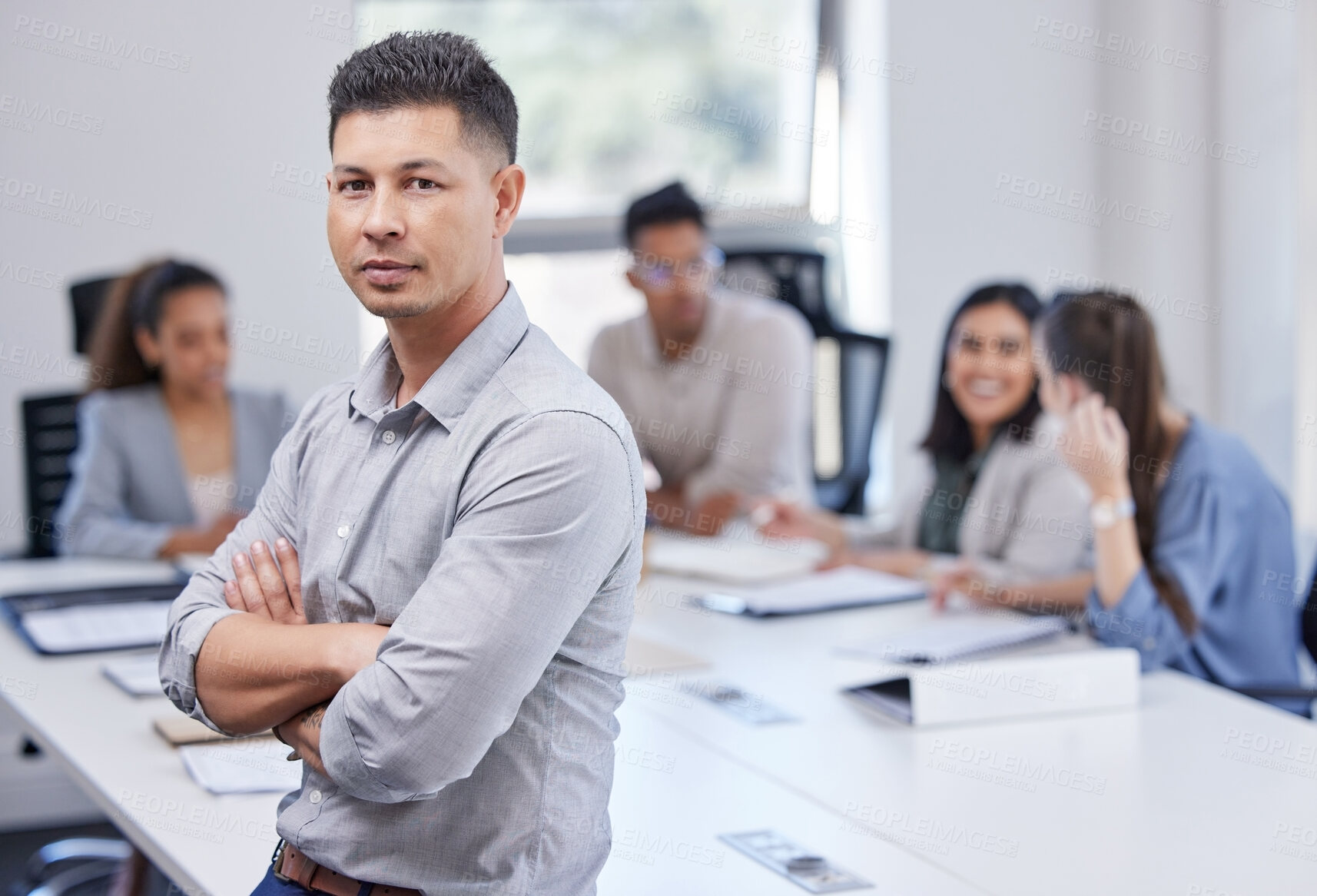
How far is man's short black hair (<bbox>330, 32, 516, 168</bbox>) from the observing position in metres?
1.24

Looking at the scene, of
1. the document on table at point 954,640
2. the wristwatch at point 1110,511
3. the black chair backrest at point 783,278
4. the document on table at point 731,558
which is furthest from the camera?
the black chair backrest at point 783,278

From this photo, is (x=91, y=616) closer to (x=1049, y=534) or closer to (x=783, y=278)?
(x=1049, y=534)

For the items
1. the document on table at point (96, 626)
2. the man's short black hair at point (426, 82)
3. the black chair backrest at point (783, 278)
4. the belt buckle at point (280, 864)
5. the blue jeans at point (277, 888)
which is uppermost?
the man's short black hair at point (426, 82)

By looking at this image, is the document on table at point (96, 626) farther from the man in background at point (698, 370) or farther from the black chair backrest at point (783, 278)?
the black chair backrest at point (783, 278)

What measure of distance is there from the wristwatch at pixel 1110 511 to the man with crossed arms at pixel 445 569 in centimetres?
135

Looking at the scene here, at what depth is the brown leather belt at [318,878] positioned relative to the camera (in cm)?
126

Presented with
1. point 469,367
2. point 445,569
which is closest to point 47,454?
point 469,367

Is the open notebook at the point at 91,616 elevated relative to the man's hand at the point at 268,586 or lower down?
lower down

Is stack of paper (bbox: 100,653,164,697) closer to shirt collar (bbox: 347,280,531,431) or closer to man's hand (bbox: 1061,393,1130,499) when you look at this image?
shirt collar (bbox: 347,280,531,431)

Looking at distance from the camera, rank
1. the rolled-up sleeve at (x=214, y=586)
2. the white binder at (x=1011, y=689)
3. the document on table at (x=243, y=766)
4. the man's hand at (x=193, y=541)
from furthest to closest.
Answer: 1. the man's hand at (x=193, y=541)
2. the white binder at (x=1011, y=689)
3. the document on table at (x=243, y=766)
4. the rolled-up sleeve at (x=214, y=586)

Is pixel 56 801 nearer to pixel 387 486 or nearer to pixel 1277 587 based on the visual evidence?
pixel 387 486

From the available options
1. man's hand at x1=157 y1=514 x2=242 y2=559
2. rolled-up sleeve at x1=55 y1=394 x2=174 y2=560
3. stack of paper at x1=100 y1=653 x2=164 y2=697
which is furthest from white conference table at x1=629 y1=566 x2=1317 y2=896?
rolled-up sleeve at x1=55 y1=394 x2=174 y2=560

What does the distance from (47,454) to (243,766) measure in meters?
2.11

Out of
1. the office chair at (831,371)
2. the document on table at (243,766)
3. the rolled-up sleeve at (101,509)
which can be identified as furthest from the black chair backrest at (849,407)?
the document on table at (243,766)
